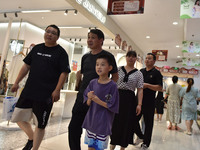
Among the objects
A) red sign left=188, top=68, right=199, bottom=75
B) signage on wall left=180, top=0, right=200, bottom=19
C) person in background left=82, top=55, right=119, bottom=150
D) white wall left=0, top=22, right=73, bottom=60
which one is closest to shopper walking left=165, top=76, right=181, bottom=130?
signage on wall left=180, top=0, right=200, bottom=19

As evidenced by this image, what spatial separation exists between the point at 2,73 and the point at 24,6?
2.99m

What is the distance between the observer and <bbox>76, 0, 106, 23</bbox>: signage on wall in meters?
4.40

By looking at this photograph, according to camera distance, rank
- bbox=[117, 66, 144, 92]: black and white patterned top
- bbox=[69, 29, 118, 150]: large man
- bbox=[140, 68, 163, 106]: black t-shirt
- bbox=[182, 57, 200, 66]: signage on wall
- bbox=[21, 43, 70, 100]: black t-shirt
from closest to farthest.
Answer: bbox=[69, 29, 118, 150]: large man, bbox=[21, 43, 70, 100]: black t-shirt, bbox=[117, 66, 144, 92]: black and white patterned top, bbox=[140, 68, 163, 106]: black t-shirt, bbox=[182, 57, 200, 66]: signage on wall

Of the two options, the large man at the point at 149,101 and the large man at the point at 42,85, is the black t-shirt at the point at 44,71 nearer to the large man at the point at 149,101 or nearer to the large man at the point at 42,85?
the large man at the point at 42,85

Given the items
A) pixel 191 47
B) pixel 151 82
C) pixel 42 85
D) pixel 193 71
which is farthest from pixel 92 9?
pixel 193 71

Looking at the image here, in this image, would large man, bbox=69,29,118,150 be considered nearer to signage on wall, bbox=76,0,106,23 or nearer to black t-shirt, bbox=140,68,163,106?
black t-shirt, bbox=140,68,163,106

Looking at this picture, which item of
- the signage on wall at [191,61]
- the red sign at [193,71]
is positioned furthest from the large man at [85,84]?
the red sign at [193,71]

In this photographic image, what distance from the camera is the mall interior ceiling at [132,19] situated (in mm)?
5711

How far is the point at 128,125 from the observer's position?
2408 mm

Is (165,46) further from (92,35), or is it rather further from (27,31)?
(92,35)

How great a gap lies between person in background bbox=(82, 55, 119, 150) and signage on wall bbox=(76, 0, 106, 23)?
3006 mm

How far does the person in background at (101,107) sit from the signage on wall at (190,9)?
11.0 ft

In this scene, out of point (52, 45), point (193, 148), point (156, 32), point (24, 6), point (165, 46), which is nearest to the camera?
point (52, 45)

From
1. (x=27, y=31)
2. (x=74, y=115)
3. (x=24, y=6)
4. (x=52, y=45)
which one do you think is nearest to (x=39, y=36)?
(x=27, y=31)
